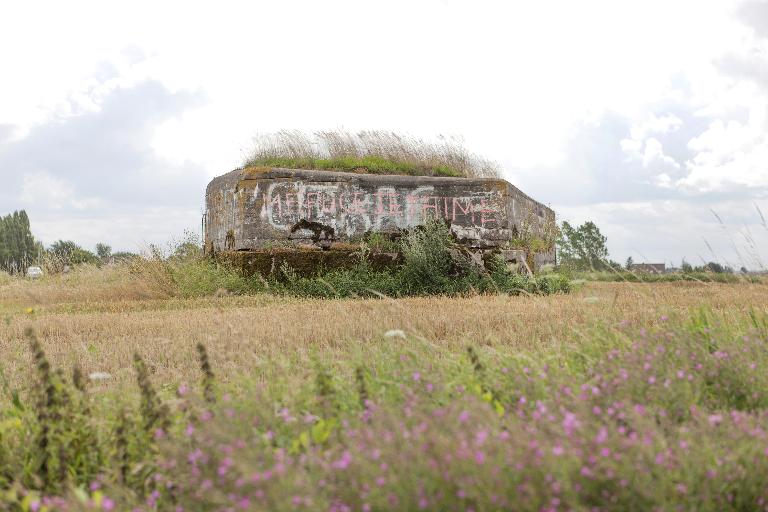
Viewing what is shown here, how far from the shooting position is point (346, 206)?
520 inches

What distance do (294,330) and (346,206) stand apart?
6.13 metres

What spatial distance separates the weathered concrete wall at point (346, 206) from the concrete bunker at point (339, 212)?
2 cm

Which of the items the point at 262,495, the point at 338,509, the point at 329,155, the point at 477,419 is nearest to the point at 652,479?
the point at 477,419

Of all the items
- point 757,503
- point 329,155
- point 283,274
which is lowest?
point 757,503

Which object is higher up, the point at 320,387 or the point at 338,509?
the point at 320,387

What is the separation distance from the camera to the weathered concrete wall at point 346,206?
13055mm

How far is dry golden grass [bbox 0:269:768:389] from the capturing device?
→ 19.0 feet

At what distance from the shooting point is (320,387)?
133 inches

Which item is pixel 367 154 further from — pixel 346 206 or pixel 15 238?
pixel 15 238

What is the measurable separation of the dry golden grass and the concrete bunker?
7.62ft

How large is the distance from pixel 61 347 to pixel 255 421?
16.5 feet

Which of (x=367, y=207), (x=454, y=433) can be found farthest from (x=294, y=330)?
(x=367, y=207)

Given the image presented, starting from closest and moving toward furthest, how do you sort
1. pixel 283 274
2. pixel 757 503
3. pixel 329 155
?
pixel 757 503
pixel 283 274
pixel 329 155

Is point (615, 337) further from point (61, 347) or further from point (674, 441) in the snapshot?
point (61, 347)
